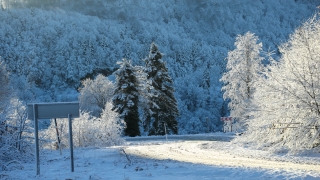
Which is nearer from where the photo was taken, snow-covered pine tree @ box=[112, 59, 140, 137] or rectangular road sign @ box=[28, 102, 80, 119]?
rectangular road sign @ box=[28, 102, 80, 119]

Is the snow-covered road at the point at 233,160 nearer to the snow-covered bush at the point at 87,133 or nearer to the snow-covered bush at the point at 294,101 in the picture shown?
the snow-covered bush at the point at 294,101

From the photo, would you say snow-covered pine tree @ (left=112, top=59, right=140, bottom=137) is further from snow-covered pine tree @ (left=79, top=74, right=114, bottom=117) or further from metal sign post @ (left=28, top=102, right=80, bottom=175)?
metal sign post @ (left=28, top=102, right=80, bottom=175)

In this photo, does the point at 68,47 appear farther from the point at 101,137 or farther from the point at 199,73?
the point at 101,137

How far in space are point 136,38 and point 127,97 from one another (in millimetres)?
109906

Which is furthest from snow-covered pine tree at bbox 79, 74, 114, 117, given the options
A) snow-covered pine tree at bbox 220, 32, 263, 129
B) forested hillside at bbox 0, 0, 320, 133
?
forested hillside at bbox 0, 0, 320, 133

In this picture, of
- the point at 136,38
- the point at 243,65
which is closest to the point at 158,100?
the point at 243,65

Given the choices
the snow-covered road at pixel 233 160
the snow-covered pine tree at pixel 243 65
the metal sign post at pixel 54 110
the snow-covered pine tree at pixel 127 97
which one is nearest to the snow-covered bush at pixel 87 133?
the snow-covered road at pixel 233 160

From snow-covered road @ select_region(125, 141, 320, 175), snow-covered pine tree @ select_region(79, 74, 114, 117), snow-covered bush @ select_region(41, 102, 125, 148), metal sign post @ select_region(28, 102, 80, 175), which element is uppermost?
snow-covered pine tree @ select_region(79, 74, 114, 117)

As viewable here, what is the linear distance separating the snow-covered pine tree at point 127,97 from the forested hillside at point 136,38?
44.1 meters

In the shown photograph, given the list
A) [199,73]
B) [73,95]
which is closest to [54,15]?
[73,95]

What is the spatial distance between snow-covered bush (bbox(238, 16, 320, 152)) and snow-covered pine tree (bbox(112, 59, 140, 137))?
20.8 metres

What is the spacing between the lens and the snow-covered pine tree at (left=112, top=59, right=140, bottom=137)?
36.6 meters

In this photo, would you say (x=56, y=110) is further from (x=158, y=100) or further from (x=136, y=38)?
(x=136, y=38)

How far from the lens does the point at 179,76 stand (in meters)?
128
